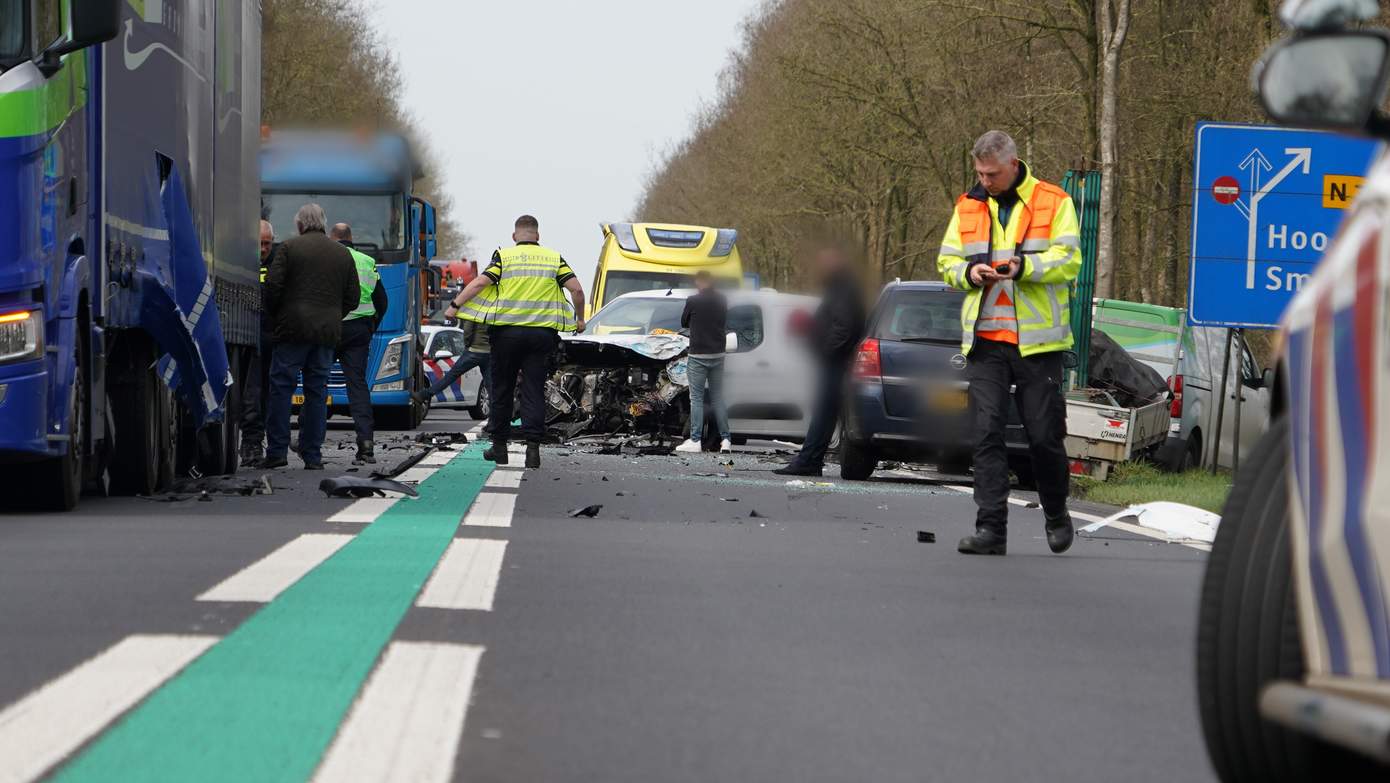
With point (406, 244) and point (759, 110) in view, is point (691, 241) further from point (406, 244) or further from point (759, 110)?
point (759, 110)

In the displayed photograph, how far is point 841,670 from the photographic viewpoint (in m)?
6.10

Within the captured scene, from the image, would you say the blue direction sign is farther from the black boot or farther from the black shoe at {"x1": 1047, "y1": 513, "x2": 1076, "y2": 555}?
the black shoe at {"x1": 1047, "y1": 513, "x2": 1076, "y2": 555}

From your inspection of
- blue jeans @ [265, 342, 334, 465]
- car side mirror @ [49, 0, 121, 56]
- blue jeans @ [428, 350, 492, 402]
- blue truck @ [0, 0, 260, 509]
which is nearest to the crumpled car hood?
blue jeans @ [428, 350, 492, 402]

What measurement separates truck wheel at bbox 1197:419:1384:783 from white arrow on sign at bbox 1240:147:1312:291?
12.7m

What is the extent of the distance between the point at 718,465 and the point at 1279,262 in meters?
4.94

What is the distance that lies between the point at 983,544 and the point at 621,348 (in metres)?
12.7

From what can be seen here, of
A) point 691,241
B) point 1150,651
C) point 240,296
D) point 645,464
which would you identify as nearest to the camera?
point 1150,651

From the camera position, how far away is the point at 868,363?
55.7 ft

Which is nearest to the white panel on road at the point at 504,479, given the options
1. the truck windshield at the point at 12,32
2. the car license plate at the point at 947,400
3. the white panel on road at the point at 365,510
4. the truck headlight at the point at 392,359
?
the white panel on road at the point at 365,510

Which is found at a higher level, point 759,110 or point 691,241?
point 759,110

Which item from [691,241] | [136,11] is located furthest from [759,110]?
[136,11]

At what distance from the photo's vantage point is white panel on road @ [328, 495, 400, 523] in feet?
35.7

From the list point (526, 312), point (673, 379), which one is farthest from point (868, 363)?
point (673, 379)

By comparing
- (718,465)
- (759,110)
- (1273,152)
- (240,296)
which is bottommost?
(718,465)
